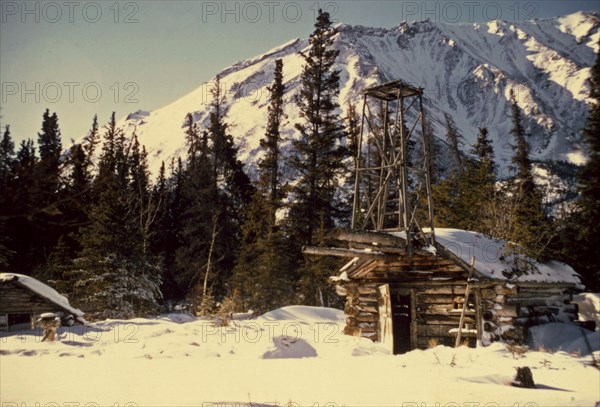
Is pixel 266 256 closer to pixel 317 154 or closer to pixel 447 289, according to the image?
pixel 317 154

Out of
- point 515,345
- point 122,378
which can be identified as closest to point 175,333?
point 122,378

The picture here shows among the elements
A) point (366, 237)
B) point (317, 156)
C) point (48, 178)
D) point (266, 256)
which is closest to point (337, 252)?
point (366, 237)

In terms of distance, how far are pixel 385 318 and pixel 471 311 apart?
98.1 inches

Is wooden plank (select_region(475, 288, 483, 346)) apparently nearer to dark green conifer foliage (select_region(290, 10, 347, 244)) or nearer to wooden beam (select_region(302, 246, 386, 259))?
wooden beam (select_region(302, 246, 386, 259))

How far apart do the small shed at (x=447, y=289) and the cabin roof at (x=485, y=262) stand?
1.0 inches

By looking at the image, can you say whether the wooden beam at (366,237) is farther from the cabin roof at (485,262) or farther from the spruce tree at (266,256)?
the spruce tree at (266,256)

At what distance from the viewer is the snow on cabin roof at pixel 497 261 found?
479 inches

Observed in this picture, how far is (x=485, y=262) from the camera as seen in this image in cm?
1247

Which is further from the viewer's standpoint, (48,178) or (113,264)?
(113,264)

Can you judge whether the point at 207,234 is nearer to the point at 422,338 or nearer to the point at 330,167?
the point at 330,167

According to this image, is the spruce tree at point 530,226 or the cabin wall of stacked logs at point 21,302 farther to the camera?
the cabin wall of stacked logs at point 21,302

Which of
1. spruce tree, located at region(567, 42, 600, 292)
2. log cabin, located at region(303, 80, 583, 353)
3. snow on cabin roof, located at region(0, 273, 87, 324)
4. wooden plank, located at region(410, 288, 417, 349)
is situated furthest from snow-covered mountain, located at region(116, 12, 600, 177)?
wooden plank, located at region(410, 288, 417, 349)

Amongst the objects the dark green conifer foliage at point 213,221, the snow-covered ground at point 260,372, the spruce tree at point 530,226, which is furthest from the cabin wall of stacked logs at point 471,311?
the dark green conifer foliage at point 213,221

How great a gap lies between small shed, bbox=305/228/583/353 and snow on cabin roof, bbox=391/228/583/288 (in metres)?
0.03
